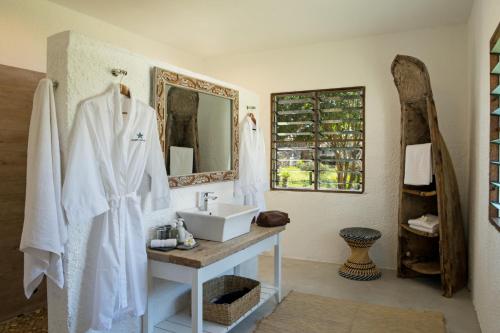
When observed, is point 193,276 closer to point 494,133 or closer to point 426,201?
point 494,133

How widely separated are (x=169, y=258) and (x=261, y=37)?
9.70ft

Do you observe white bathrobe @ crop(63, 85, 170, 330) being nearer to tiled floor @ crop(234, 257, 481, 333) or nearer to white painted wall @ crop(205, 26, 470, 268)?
tiled floor @ crop(234, 257, 481, 333)

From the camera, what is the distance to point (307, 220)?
4.58 metres

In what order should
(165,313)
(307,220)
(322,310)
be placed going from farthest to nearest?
(307,220) < (322,310) < (165,313)

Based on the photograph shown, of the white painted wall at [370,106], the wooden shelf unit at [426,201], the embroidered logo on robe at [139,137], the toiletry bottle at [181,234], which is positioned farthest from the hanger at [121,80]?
the white painted wall at [370,106]

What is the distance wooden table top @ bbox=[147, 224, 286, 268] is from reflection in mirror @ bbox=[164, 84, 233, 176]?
60cm

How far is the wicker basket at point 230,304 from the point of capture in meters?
2.50

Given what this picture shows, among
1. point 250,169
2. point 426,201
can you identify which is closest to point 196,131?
point 250,169

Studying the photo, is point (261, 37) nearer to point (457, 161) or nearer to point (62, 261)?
point (457, 161)

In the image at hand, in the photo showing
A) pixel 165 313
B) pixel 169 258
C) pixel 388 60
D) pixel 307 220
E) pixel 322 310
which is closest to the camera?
pixel 169 258

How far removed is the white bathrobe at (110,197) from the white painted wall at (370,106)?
8.82ft

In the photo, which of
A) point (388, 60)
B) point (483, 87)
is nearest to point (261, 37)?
point (388, 60)

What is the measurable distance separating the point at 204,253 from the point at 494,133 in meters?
1.96

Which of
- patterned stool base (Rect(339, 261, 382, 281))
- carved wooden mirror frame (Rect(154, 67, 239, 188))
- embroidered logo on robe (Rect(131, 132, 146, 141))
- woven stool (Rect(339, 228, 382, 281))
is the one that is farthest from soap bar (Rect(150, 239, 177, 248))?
patterned stool base (Rect(339, 261, 382, 281))
